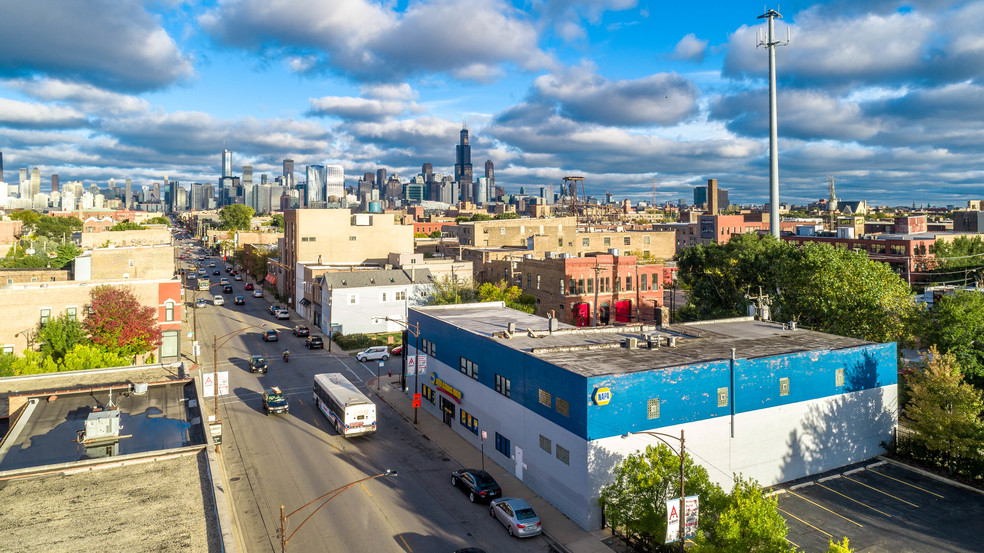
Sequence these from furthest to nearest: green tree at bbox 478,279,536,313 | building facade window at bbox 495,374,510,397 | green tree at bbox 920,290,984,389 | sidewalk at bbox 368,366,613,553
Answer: green tree at bbox 478,279,536,313
green tree at bbox 920,290,984,389
building facade window at bbox 495,374,510,397
sidewalk at bbox 368,366,613,553

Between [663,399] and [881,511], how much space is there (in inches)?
492

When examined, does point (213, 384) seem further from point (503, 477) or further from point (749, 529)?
point (749, 529)

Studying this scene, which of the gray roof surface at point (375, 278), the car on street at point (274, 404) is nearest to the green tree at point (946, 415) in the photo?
the car on street at point (274, 404)

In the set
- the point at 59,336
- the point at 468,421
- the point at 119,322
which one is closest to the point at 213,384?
the point at 119,322

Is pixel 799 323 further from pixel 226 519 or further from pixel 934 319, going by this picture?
pixel 226 519

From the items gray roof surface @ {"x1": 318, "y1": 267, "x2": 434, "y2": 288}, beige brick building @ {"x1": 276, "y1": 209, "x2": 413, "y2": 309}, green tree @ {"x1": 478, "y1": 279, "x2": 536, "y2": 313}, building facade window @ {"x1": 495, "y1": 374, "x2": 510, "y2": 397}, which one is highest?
beige brick building @ {"x1": 276, "y1": 209, "x2": 413, "y2": 309}

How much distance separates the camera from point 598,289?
235ft

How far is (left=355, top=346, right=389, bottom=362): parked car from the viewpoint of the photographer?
64625mm

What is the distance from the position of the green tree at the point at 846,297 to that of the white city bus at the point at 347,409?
38863 mm

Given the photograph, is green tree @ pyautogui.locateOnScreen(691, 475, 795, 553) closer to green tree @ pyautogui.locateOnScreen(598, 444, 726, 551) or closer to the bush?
green tree @ pyautogui.locateOnScreen(598, 444, 726, 551)

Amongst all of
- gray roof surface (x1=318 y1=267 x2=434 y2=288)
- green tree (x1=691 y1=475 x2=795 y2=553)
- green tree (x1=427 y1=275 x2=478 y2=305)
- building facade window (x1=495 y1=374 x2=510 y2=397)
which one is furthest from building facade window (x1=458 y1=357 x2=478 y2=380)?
gray roof surface (x1=318 y1=267 x2=434 y2=288)

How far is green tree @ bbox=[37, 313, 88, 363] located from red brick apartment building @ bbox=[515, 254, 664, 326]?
156ft

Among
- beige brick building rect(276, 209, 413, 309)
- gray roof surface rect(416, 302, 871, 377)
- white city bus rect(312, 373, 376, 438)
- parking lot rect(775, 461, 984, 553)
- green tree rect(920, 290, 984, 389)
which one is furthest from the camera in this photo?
beige brick building rect(276, 209, 413, 309)

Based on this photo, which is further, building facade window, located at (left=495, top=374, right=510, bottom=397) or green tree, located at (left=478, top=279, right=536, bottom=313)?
green tree, located at (left=478, top=279, right=536, bottom=313)
